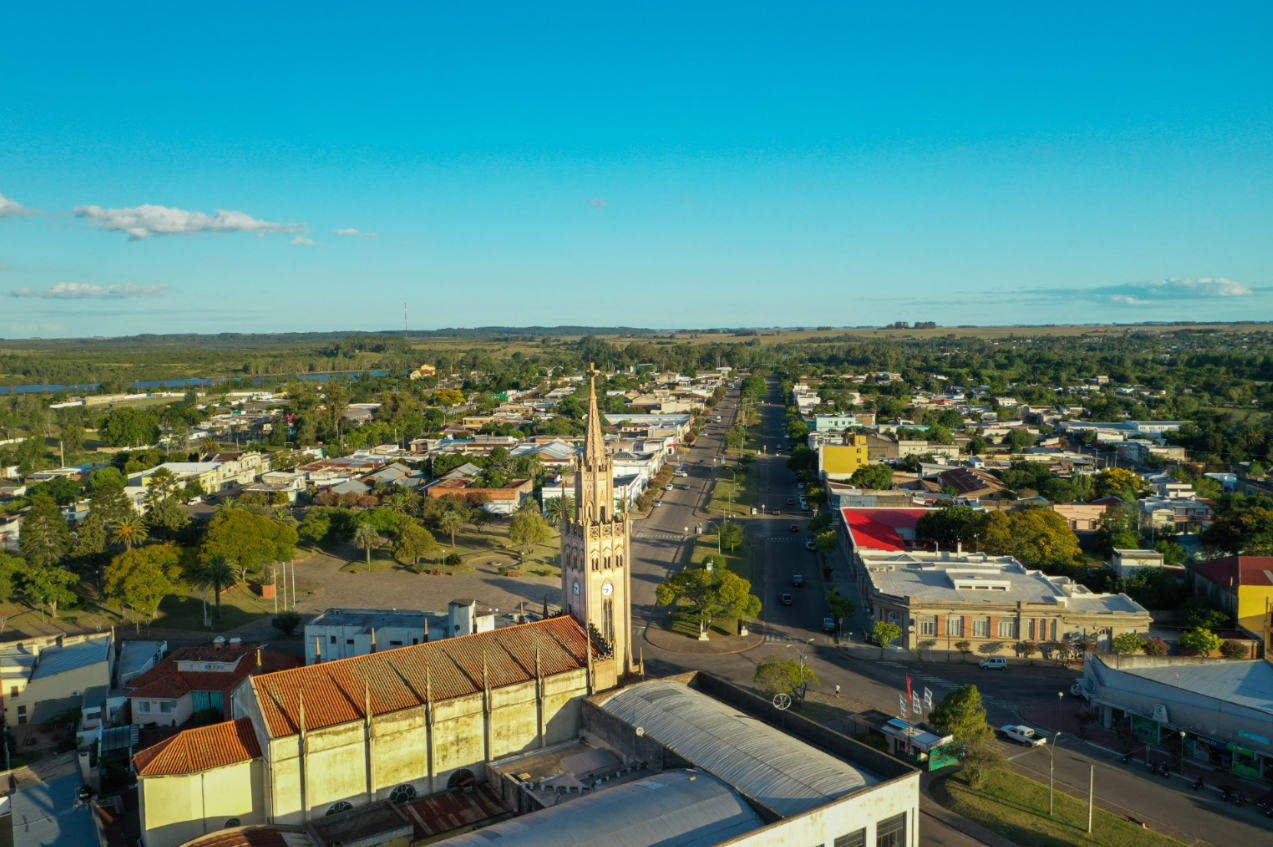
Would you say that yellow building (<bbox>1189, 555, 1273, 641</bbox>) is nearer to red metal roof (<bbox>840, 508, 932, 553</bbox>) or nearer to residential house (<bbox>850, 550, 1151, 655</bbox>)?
residential house (<bbox>850, 550, 1151, 655</bbox>)

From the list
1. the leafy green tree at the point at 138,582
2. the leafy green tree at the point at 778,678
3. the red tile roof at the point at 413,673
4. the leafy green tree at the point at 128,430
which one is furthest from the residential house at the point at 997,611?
the leafy green tree at the point at 128,430

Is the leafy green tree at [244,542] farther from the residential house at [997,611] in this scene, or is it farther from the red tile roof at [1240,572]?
the red tile roof at [1240,572]

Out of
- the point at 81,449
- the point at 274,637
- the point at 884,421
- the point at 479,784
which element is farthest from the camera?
the point at 884,421

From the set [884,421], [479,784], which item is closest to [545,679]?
[479,784]

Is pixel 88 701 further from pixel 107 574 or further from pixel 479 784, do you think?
pixel 479 784

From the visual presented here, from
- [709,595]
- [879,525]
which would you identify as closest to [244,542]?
[709,595]

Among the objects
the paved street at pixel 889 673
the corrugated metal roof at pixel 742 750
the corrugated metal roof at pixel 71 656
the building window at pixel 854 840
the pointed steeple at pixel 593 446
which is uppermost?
the pointed steeple at pixel 593 446
